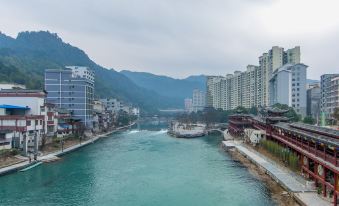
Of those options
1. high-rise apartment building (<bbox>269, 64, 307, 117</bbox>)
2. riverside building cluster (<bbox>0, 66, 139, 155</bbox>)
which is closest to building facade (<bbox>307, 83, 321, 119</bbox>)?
high-rise apartment building (<bbox>269, 64, 307, 117</bbox>)

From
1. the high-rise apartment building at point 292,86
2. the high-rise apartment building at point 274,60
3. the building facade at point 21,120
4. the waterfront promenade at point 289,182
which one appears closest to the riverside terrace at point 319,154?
the waterfront promenade at point 289,182

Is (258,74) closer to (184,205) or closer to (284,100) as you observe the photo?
(284,100)

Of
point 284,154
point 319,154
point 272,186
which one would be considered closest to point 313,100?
point 284,154

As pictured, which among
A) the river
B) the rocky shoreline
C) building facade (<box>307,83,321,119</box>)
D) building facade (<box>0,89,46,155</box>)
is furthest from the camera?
building facade (<box>307,83,321,119</box>)

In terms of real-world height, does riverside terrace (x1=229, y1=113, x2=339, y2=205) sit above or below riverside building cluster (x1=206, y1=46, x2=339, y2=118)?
below

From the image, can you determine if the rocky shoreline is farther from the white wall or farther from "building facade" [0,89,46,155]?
the white wall

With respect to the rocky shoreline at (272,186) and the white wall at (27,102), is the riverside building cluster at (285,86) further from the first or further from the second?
the white wall at (27,102)

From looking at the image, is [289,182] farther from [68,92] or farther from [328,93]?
[328,93]

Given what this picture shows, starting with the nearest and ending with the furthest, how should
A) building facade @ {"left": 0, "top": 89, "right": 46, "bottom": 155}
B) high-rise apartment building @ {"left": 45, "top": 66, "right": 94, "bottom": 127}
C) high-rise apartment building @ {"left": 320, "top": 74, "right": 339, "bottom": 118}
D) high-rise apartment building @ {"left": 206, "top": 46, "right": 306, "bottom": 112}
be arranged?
1. building facade @ {"left": 0, "top": 89, "right": 46, "bottom": 155}
2. high-rise apartment building @ {"left": 45, "top": 66, "right": 94, "bottom": 127}
3. high-rise apartment building @ {"left": 320, "top": 74, "right": 339, "bottom": 118}
4. high-rise apartment building @ {"left": 206, "top": 46, "right": 306, "bottom": 112}

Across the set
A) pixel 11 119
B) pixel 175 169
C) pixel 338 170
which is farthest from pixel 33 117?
pixel 338 170
